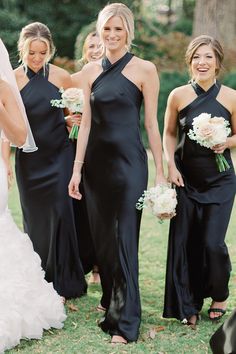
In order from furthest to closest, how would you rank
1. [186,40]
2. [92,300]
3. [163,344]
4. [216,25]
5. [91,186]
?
[186,40], [216,25], [92,300], [91,186], [163,344]

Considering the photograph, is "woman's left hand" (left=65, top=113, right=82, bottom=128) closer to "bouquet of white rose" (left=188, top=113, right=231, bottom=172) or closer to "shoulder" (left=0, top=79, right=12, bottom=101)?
"bouquet of white rose" (left=188, top=113, right=231, bottom=172)

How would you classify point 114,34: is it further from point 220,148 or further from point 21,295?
point 21,295

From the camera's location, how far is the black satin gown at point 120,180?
Answer: 5574 millimetres

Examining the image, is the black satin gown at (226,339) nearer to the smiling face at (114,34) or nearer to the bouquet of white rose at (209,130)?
the bouquet of white rose at (209,130)

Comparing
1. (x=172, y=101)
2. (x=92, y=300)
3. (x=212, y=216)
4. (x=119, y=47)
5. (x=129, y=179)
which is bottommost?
(x=92, y=300)

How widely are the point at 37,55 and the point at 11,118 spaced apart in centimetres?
155

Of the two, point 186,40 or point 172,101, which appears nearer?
point 172,101

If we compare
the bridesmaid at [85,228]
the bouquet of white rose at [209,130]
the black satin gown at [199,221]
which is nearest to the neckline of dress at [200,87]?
the black satin gown at [199,221]

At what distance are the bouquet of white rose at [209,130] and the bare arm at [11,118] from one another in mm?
1441

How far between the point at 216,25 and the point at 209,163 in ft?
54.4

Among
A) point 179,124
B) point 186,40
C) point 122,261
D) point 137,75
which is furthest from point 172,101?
point 186,40

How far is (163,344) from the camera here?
5496 millimetres

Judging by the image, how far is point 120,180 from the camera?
5652 millimetres

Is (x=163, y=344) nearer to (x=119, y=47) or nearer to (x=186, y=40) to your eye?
(x=119, y=47)
